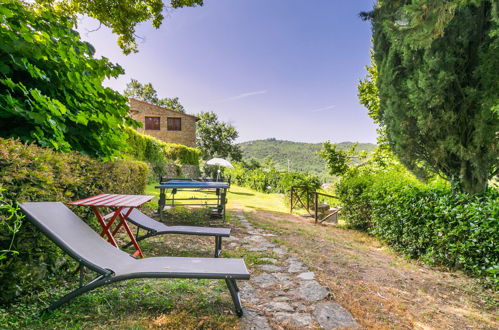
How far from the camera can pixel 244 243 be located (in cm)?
469

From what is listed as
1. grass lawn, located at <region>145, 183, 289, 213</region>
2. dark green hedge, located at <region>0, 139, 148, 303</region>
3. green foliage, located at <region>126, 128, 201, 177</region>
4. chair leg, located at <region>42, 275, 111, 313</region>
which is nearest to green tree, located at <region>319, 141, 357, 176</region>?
grass lawn, located at <region>145, 183, 289, 213</region>

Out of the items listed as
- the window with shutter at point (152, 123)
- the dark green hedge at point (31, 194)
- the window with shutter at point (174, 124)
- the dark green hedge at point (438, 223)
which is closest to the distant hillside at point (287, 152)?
the window with shutter at point (174, 124)

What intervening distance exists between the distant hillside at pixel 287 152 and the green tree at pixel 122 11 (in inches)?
1902

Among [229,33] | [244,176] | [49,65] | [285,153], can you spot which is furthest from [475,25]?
[285,153]

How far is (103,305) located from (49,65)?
265cm

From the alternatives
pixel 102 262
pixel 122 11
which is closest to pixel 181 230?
pixel 102 262

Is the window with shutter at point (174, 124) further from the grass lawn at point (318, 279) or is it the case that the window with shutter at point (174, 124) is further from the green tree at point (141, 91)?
the grass lawn at point (318, 279)

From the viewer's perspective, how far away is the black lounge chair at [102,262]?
5.76 ft

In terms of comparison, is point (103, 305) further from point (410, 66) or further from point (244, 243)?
point (410, 66)

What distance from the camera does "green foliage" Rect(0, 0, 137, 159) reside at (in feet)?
7.66

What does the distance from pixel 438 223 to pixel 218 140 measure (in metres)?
35.3

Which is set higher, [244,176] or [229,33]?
[229,33]

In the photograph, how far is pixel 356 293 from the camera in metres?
2.84

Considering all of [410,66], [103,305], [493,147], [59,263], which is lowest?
[103,305]
